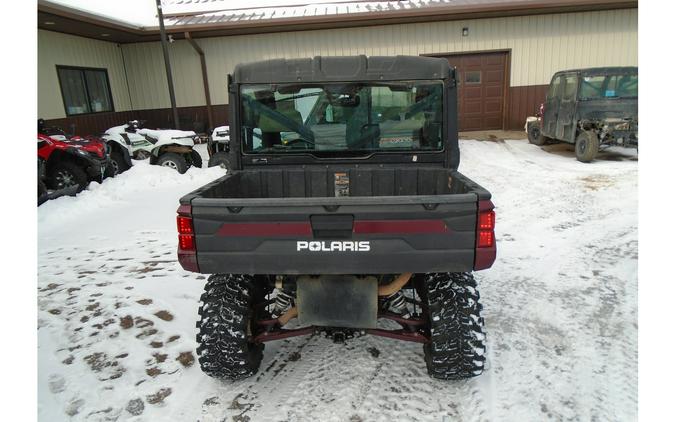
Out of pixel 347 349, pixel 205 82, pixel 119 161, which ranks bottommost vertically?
pixel 347 349

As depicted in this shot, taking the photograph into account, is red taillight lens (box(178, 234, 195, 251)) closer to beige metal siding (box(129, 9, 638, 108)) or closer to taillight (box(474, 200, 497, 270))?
taillight (box(474, 200, 497, 270))

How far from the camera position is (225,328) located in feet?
8.84

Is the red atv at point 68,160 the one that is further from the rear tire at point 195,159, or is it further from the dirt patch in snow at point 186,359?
the dirt patch in snow at point 186,359

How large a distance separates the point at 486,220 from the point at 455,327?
2.30ft

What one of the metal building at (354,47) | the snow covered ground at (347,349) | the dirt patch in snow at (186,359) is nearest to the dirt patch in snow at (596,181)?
the snow covered ground at (347,349)

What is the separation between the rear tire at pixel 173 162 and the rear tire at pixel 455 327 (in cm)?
771

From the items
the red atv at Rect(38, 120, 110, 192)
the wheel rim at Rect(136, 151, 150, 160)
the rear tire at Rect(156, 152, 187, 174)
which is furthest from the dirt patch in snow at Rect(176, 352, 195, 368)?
the wheel rim at Rect(136, 151, 150, 160)

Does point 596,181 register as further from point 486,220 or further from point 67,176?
point 67,176

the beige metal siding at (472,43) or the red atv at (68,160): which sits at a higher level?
the beige metal siding at (472,43)

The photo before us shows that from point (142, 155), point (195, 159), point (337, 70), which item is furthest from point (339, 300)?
point (142, 155)

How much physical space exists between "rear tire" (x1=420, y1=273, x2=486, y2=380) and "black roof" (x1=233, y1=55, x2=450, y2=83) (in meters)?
1.63

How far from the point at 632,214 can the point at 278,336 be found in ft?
18.5

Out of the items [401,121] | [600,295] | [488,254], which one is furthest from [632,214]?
[488,254]

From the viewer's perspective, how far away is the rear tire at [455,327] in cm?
258
